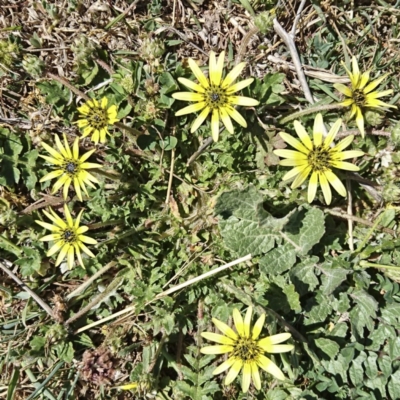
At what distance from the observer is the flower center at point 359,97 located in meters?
4.02

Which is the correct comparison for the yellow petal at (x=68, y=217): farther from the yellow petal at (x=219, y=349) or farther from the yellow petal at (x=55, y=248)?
the yellow petal at (x=219, y=349)

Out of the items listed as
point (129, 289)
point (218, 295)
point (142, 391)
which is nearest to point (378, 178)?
point (218, 295)

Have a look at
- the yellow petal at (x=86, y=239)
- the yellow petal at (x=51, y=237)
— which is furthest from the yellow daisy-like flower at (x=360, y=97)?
the yellow petal at (x=51, y=237)

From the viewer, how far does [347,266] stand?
4.18m

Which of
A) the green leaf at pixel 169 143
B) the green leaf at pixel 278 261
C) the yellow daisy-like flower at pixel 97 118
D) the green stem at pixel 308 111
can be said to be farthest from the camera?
the green leaf at pixel 169 143

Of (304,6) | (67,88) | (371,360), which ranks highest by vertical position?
(304,6)

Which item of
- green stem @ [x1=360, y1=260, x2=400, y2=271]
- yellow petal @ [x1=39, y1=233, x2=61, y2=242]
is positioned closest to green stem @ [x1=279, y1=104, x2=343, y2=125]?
green stem @ [x1=360, y1=260, x2=400, y2=271]

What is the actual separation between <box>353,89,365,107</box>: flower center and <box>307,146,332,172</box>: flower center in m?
0.47

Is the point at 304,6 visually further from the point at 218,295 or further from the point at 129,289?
the point at 129,289

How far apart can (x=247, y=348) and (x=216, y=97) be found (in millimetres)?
1928

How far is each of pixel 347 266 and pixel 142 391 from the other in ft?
6.43

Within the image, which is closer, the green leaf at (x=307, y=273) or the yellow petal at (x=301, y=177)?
Result: the yellow petal at (x=301, y=177)

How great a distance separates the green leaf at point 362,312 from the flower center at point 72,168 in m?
2.48

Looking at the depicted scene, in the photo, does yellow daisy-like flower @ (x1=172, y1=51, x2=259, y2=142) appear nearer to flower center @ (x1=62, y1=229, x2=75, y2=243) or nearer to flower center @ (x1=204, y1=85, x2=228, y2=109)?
flower center @ (x1=204, y1=85, x2=228, y2=109)
